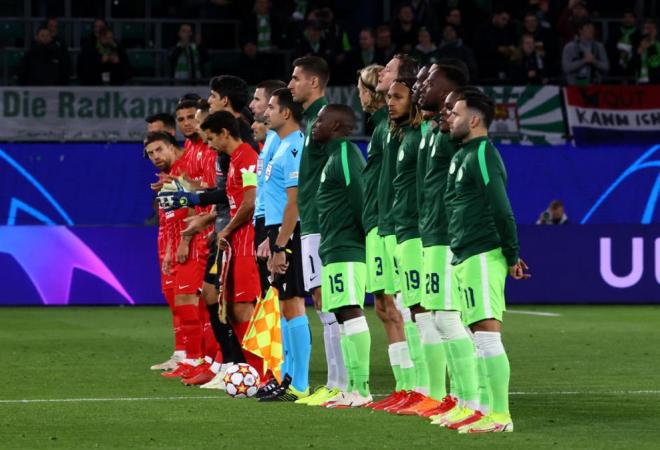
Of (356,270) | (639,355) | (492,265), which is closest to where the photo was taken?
(492,265)

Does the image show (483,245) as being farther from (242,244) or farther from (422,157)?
(242,244)

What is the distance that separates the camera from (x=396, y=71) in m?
9.88

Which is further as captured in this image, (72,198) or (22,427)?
(72,198)

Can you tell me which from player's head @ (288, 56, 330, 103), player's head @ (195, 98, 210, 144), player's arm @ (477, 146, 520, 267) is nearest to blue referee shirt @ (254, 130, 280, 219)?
player's head @ (288, 56, 330, 103)

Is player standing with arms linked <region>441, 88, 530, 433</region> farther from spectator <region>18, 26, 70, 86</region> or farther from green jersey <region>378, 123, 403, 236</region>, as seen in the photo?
spectator <region>18, 26, 70, 86</region>

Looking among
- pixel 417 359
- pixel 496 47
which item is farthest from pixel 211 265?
pixel 496 47

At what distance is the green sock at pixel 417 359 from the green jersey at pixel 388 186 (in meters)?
0.67

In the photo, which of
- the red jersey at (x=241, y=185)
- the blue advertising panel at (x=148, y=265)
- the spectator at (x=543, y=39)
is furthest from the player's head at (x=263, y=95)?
the spectator at (x=543, y=39)

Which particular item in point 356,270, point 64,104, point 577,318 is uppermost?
point 64,104

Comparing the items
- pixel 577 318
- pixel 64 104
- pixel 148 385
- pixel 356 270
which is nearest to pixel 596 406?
pixel 356 270

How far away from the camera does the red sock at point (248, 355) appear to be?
440 inches

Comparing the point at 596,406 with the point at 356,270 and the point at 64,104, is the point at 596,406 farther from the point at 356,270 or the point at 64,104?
the point at 64,104

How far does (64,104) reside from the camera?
21125 millimetres

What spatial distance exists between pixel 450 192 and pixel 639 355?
18.6ft
